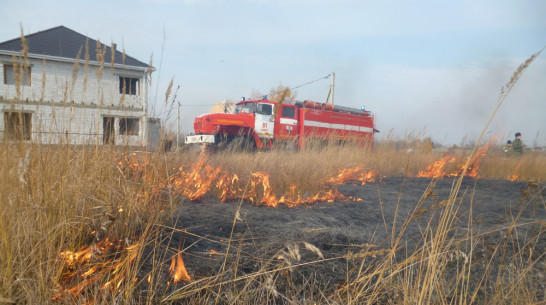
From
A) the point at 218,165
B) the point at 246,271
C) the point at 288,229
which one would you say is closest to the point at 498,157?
the point at 218,165

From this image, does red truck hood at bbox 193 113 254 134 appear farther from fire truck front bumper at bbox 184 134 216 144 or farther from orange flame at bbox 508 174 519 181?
orange flame at bbox 508 174 519 181

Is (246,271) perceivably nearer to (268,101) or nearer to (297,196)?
(297,196)

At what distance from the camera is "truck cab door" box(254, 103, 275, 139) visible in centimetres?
1309

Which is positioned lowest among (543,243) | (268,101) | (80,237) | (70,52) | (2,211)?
(543,243)

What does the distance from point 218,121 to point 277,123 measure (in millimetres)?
2829

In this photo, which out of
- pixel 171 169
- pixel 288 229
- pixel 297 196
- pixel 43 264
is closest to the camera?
pixel 43 264

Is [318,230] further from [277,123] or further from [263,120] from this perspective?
[277,123]

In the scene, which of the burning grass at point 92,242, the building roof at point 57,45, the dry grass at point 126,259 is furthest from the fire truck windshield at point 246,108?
→ the dry grass at point 126,259

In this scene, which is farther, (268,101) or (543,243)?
(268,101)

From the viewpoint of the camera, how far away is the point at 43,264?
1887 millimetres

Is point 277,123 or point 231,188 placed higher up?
point 277,123

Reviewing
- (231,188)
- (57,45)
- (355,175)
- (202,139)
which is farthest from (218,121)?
(57,45)

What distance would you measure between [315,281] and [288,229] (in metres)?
0.93

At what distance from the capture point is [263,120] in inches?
519
